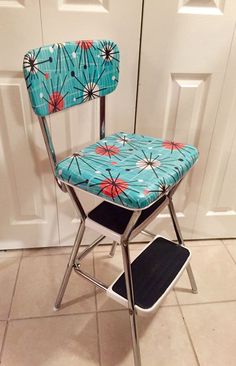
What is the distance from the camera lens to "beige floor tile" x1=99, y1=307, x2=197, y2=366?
0.95 m

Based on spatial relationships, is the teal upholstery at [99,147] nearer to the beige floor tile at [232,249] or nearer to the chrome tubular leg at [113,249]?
the chrome tubular leg at [113,249]

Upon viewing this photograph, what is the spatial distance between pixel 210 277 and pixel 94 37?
0.99 meters

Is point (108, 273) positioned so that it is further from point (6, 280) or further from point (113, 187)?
point (113, 187)

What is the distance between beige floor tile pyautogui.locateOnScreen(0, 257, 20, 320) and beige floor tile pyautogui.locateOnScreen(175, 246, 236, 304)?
0.64m

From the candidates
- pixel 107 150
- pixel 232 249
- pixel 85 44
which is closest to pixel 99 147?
pixel 107 150

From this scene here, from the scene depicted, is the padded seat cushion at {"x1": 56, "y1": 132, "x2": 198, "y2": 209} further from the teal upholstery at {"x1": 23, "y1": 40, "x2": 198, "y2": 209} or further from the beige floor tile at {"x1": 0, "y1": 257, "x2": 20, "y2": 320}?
the beige floor tile at {"x1": 0, "y1": 257, "x2": 20, "y2": 320}

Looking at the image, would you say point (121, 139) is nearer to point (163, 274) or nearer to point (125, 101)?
point (125, 101)

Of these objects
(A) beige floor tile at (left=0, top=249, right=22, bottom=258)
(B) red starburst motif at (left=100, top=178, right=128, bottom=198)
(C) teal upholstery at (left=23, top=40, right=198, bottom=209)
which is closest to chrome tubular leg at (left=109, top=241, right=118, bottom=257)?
(A) beige floor tile at (left=0, top=249, right=22, bottom=258)

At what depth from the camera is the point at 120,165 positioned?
786 millimetres

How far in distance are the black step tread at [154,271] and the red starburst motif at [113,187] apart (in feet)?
1.14

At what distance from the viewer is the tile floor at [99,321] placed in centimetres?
95

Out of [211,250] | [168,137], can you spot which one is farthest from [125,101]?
[211,250]

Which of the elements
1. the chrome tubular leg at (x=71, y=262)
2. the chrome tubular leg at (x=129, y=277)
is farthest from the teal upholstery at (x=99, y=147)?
the chrome tubular leg at (x=71, y=262)

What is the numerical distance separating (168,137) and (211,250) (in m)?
0.58
